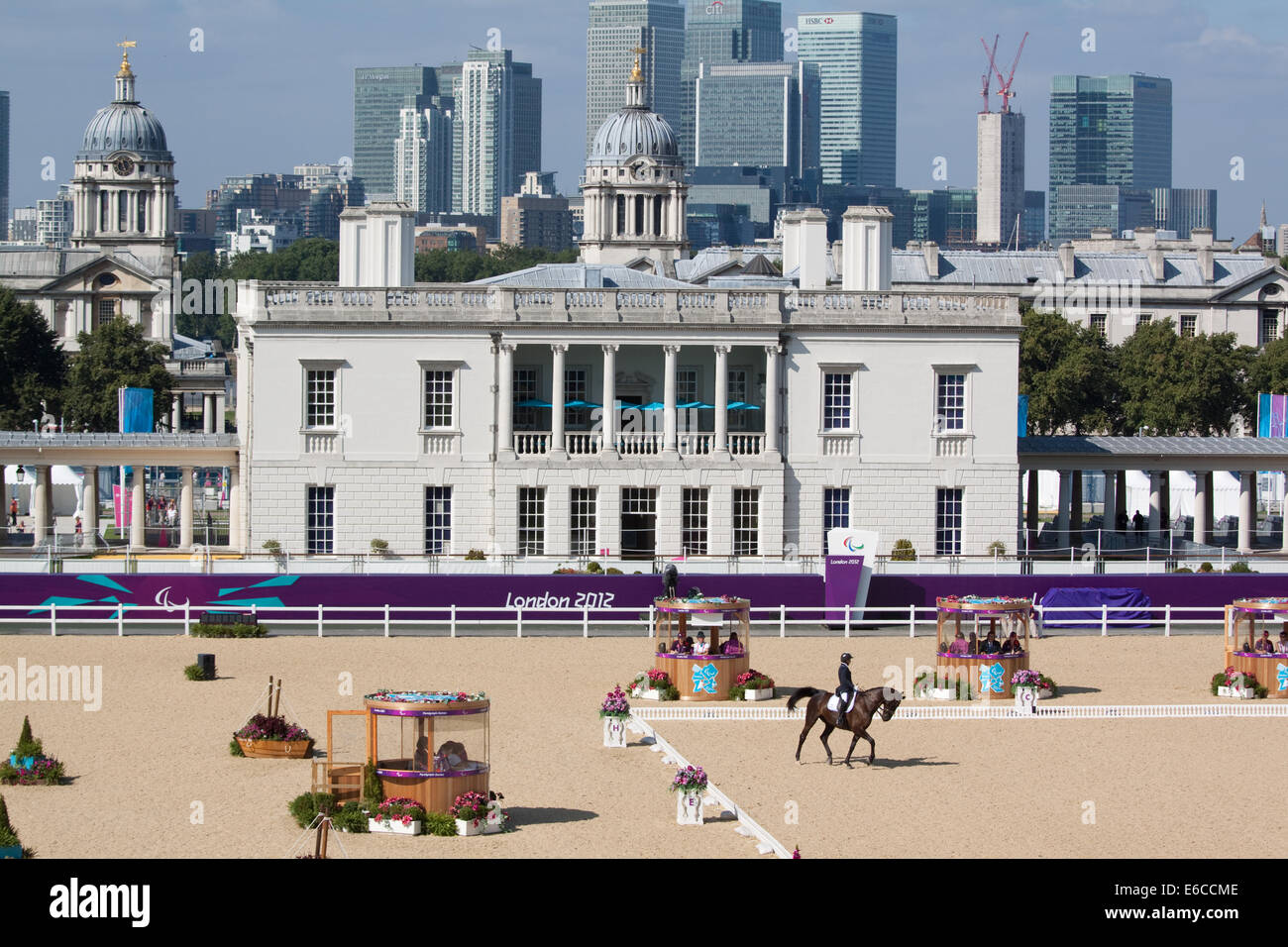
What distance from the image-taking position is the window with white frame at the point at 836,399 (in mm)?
61250

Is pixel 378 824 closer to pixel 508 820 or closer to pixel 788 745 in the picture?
pixel 508 820

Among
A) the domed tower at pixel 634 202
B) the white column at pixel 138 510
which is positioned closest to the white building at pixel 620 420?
the white column at pixel 138 510

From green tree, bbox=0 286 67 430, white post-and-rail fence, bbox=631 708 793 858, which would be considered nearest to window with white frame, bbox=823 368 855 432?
white post-and-rail fence, bbox=631 708 793 858

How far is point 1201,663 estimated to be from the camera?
157ft

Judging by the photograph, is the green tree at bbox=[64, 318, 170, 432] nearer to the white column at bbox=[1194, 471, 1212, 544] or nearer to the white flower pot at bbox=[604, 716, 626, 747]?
the white column at bbox=[1194, 471, 1212, 544]

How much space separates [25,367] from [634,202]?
44525 mm

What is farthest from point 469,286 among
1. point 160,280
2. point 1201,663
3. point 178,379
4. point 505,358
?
point 160,280

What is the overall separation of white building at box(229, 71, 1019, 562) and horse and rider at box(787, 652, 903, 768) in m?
24.0

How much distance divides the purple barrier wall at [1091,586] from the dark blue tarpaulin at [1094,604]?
469 mm

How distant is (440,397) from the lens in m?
60.2

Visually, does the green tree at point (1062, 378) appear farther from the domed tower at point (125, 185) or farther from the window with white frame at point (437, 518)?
the domed tower at point (125, 185)

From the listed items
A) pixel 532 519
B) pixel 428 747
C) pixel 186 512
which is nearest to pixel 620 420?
pixel 532 519

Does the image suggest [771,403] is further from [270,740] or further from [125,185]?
[125,185]

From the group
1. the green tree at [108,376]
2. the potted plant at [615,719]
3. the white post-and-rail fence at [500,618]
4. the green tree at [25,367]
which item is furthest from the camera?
the green tree at [25,367]
